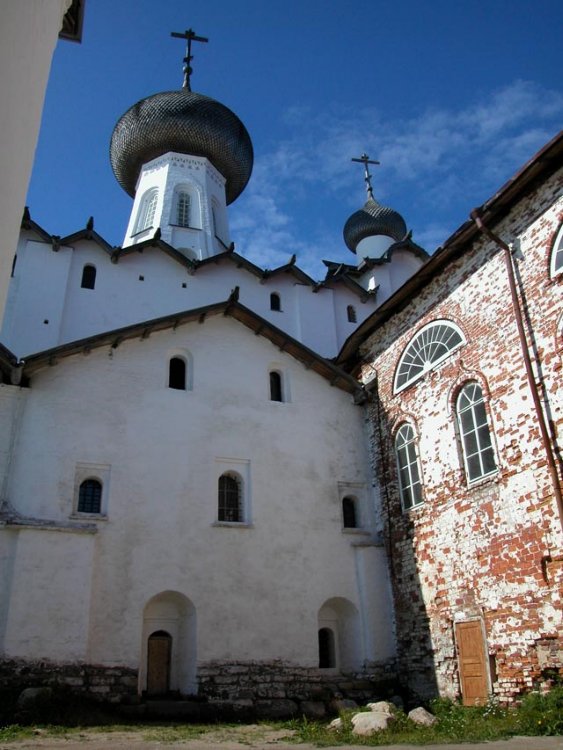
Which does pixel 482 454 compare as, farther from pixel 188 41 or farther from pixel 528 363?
pixel 188 41

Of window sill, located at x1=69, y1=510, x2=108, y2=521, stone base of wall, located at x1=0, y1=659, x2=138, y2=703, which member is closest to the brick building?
stone base of wall, located at x1=0, y1=659, x2=138, y2=703

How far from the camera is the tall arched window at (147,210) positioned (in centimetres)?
2289

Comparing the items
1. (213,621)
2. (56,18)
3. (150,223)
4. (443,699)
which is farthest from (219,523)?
(150,223)

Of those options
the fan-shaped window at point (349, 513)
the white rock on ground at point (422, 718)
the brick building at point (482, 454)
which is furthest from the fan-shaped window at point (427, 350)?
the white rock on ground at point (422, 718)

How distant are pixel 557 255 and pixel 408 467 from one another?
5291mm

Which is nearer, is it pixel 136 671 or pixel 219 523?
pixel 136 671

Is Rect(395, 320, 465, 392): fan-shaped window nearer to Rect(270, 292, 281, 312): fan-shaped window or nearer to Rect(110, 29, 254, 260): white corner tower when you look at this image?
Rect(270, 292, 281, 312): fan-shaped window

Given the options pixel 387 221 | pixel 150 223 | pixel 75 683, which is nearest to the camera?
pixel 75 683

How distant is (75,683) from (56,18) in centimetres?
965

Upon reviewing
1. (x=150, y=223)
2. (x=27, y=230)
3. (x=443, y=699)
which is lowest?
(x=443, y=699)

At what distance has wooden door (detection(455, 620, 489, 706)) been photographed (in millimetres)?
10602

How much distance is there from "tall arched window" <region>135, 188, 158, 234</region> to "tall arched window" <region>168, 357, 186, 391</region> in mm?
9358

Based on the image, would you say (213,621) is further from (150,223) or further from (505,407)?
(150,223)

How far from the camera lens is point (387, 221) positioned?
25.5 metres
